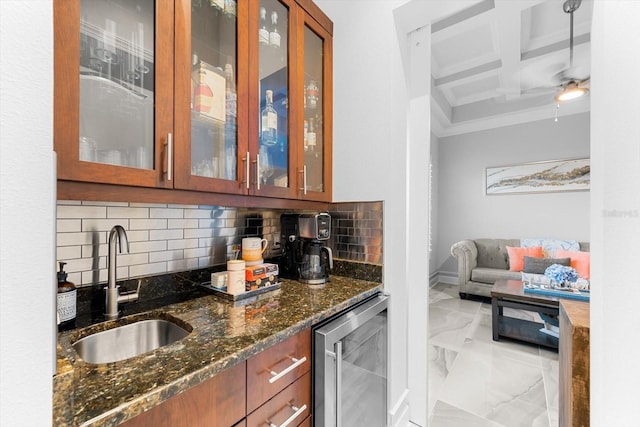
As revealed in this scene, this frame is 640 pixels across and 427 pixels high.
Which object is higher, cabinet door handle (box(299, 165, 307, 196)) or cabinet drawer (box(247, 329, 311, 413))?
cabinet door handle (box(299, 165, 307, 196))

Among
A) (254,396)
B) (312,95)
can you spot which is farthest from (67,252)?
(312,95)

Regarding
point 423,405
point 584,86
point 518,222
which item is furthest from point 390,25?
point 518,222

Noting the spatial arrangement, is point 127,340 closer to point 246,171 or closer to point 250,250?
point 250,250

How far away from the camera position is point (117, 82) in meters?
0.85

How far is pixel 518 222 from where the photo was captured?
4344 mm

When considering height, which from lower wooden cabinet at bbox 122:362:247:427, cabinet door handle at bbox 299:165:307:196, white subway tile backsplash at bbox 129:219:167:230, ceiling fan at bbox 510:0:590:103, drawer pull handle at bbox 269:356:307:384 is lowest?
drawer pull handle at bbox 269:356:307:384

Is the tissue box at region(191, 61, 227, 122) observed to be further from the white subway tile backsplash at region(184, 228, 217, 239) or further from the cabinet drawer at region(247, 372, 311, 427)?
the cabinet drawer at region(247, 372, 311, 427)

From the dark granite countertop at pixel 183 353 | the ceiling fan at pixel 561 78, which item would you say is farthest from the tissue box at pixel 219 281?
the ceiling fan at pixel 561 78

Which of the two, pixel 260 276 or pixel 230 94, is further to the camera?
pixel 260 276

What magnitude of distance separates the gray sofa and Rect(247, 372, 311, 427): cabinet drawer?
12.0 ft

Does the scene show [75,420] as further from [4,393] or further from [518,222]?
[518,222]

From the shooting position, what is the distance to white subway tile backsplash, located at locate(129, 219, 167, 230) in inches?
44.0

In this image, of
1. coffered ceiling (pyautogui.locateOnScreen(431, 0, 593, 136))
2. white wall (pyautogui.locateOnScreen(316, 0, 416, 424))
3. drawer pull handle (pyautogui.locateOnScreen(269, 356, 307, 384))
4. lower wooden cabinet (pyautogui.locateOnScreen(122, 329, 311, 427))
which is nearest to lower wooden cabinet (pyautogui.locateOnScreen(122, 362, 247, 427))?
lower wooden cabinet (pyautogui.locateOnScreen(122, 329, 311, 427))

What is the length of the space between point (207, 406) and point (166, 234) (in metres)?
0.79
